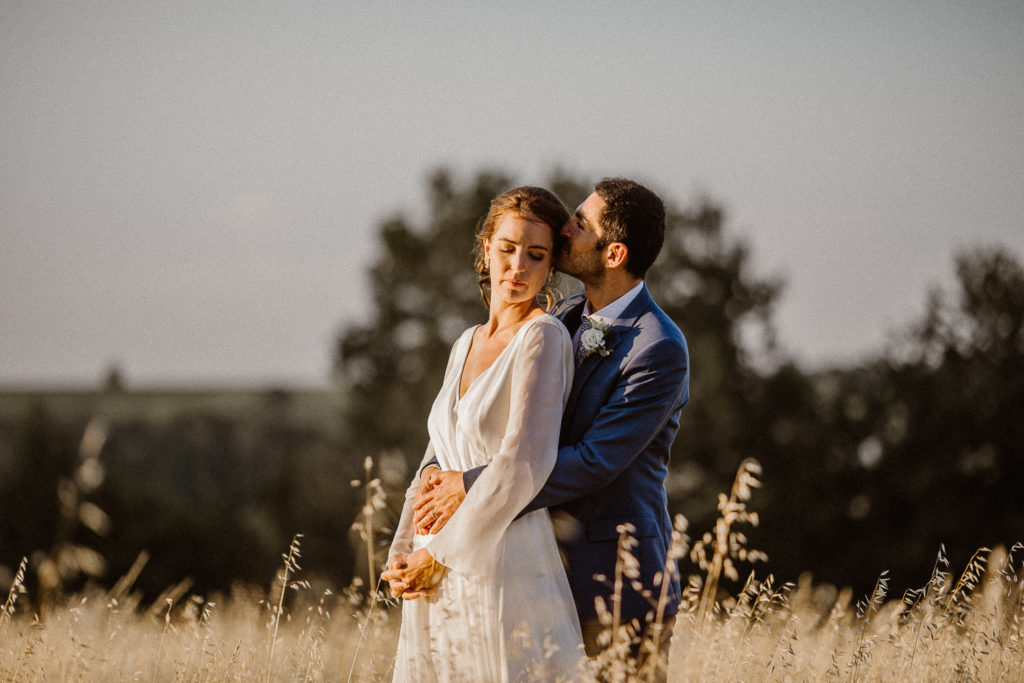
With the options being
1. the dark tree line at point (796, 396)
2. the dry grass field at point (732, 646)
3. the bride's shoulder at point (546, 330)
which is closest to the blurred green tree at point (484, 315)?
the dark tree line at point (796, 396)

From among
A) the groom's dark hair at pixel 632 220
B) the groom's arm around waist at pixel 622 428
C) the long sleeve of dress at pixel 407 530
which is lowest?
the long sleeve of dress at pixel 407 530

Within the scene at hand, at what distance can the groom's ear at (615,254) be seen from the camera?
419 centimetres

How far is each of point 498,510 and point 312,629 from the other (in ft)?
3.88

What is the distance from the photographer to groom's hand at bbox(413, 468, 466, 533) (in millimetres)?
3797

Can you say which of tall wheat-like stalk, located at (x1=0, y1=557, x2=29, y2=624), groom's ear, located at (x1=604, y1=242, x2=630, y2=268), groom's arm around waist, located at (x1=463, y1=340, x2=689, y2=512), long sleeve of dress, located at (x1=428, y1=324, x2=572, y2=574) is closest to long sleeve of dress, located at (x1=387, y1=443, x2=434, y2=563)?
long sleeve of dress, located at (x1=428, y1=324, x2=572, y2=574)

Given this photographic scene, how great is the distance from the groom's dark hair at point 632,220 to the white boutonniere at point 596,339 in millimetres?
347

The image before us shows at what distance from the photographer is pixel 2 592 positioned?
23.8 m

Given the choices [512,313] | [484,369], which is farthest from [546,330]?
[484,369]

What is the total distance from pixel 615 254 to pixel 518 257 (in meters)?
0.51

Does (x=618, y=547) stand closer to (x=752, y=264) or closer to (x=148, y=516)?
(x=752, y=264)

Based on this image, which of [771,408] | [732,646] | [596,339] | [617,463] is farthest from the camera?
[771,408]

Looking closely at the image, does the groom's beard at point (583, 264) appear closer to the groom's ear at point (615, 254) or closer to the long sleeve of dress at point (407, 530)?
the groom's ear at point (615, 254)

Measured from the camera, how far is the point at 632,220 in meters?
4.20

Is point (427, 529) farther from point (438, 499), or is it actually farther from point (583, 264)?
point (583, 264)
